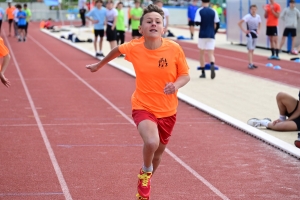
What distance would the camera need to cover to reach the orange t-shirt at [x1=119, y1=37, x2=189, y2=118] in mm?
6457

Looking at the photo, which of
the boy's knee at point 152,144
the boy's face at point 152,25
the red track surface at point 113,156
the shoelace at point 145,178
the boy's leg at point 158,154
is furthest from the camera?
the red track surface at point 113,156

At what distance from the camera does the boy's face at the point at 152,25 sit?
21.1 feet

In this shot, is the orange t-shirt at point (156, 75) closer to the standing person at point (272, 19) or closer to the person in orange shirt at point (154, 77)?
the person in orange shirt at point (154, 77)

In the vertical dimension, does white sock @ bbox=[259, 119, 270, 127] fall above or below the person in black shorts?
below

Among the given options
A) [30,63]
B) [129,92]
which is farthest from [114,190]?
[30,63]

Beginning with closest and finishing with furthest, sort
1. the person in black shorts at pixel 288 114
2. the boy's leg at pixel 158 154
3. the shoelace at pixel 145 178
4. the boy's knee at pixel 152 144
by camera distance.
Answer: the boy's knee at pixel 152 144 → the shoelace at pixel 145 178 → the boy's leg at pixel 158 154 → the person in black shorts at pixel 288 114

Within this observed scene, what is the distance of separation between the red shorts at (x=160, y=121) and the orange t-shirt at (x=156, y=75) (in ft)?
0.13

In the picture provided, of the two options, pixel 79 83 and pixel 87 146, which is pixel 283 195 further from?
pixel 79 83

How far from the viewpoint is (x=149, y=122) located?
6.32 metres

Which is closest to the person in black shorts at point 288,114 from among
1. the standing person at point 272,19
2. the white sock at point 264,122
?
the white sock at point 264,122

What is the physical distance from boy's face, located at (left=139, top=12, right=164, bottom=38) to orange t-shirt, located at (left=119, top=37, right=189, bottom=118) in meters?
0.16

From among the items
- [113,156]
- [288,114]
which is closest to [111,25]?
[288,114]

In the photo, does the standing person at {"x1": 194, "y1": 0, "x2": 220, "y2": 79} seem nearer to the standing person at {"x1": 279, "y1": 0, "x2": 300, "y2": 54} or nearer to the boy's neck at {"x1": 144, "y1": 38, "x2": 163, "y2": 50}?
the standing person at {"x1": 279, "y1": 0, "x2": 300, "y2": 54}

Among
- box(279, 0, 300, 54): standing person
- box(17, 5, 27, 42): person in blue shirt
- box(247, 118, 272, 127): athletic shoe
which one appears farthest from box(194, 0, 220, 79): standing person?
box(17, 5, 27, 42): person in blue shirt
